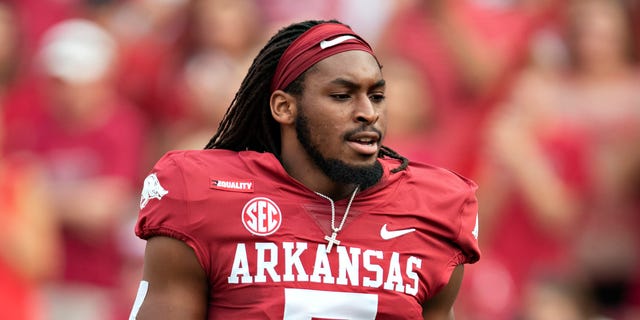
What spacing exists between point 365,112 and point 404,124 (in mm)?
3868

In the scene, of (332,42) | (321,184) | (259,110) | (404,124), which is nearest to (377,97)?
(332,42)

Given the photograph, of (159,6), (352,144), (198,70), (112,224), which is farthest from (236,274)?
(159,6)

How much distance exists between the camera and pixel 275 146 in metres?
4.08

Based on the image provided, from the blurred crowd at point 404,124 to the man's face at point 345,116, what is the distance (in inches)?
144

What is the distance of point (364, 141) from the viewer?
3818 mm

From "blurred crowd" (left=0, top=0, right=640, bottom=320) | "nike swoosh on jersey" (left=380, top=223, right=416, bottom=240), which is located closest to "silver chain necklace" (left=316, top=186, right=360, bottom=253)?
"nike swoosh on jersey" (left=380, top=223, right=416, bottom=240)

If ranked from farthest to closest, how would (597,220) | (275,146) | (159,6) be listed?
1. (159,6)
2. (597,220)
3. (275,146)

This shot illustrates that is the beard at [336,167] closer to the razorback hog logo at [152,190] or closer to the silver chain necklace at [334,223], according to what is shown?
the silver chain necklace at [334,223]

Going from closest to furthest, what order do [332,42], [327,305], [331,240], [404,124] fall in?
[327,305] < [331,240] < [332,42] < [404,124]

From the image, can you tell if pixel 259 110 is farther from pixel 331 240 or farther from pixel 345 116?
pixel 331 240

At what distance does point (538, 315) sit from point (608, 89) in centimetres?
160

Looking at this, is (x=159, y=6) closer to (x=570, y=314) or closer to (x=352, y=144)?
(x=570, y=314)

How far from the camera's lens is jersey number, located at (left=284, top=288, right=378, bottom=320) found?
365 centimetres

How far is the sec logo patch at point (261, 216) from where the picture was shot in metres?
3.76
